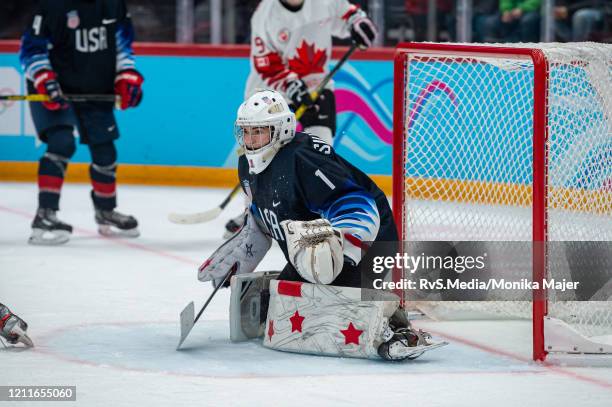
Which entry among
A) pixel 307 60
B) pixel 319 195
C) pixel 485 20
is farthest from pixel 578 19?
pixel 319 195

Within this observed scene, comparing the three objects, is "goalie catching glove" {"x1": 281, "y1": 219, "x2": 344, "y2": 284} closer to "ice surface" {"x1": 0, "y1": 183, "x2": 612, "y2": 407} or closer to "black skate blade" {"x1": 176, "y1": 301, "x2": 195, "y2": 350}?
"ice surface" {"x1": 0, "y1": 183, "x2": 612, "y2": 407}

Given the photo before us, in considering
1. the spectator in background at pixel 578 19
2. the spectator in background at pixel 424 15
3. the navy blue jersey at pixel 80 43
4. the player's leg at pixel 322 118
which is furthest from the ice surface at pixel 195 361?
the spectator in background at pixel 578 19

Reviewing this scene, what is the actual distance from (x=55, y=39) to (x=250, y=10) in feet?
7.07

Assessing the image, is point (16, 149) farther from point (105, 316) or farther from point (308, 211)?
point (308, 211)

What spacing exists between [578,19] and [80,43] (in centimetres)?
290

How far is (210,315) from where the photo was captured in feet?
13.9

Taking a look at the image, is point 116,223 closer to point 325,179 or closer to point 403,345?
point 325,179

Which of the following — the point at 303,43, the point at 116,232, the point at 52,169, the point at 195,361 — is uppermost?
the point at 303,43

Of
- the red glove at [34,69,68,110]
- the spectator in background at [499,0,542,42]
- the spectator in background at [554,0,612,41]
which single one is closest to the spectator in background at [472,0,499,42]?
the spectator in background at [499,0,542,42]

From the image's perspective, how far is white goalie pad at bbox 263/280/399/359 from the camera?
3502 millimetres

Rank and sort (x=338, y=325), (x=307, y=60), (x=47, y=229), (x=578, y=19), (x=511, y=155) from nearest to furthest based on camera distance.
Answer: (x=338, y=325) → (x=511, y=155) → (x=47, y=229) → (x=307, y=60) → (x=578, y=19)

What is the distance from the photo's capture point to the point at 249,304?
3811 mm

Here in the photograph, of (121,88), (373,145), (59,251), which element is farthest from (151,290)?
(373,145)

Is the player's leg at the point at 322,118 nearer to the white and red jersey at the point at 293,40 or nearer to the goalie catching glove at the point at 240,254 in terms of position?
the white and red jersey at the point at 293,40
